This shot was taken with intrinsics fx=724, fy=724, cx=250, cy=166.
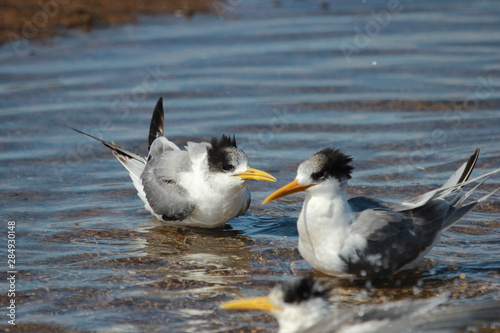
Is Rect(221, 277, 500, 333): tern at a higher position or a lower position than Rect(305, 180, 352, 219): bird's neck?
lower

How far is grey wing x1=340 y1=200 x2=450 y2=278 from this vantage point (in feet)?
16.9

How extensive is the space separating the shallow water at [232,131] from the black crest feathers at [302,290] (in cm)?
79

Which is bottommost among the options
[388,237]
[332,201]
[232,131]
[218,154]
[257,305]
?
[257,305]

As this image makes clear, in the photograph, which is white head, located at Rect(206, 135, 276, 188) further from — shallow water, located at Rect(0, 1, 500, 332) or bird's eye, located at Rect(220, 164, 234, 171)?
shallow water, located at Rect(0, 1, 500, 332)

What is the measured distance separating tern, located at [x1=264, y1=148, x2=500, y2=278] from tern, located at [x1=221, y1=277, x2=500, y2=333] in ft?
3.61

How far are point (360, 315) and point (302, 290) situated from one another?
0.35 meters

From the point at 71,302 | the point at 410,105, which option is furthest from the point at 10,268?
the point at 410,105

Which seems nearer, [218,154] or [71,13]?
[218,154]

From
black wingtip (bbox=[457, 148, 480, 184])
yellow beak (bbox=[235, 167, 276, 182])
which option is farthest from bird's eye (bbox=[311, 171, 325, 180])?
black wingtip (bbox=[457, 148, 480, 184])

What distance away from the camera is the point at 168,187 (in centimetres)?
659

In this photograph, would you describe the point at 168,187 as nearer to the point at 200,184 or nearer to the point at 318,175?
the point at 200,184

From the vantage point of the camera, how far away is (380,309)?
398 cm

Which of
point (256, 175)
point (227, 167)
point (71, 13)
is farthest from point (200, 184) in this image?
point (71, 13)

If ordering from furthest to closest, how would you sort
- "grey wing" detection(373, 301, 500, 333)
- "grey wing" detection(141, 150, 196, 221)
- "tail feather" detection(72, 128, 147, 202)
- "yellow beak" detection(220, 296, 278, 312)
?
"tail feather" detection(72, 128, 147, 202), "grey wing" detection(141, 150, 196, 221), "yellow beak" detection(220, 296, 278, 312), "grey wing" detection(373, 301, 500, 333)
